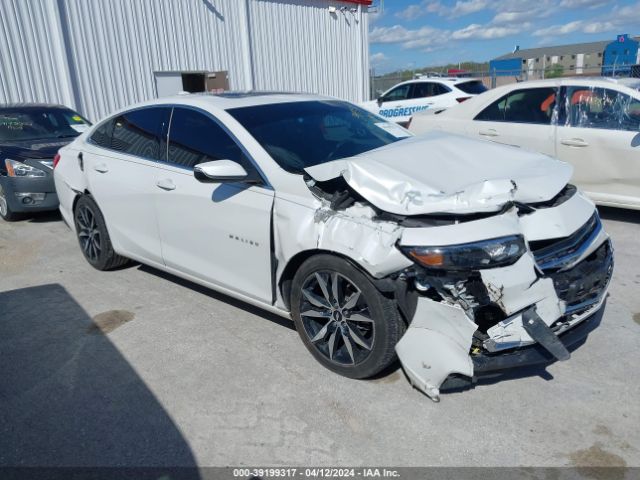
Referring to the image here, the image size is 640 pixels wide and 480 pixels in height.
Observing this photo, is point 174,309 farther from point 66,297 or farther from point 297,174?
point 297,174

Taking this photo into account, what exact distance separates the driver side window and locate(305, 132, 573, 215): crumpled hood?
36.8ft

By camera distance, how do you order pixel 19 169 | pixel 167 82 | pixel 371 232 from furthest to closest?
pixel 167 82 < pixel 19 169 < pixel 371 232

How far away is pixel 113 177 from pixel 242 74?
35.3ft

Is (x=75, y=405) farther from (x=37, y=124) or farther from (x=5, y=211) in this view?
(x=37, y=124)

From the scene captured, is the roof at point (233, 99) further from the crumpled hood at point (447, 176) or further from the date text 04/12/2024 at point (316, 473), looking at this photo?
the date text 04/12/2024 at point (316, 473)

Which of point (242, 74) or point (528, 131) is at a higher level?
point (242, 74)

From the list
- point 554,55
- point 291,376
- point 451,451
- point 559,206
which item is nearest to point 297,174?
point 291,376

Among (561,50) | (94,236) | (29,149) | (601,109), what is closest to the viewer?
(94,236)

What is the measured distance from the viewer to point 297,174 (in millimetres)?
3217

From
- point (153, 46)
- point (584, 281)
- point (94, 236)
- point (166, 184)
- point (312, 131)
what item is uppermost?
point (153, 46)

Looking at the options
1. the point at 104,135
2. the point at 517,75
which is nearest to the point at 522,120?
the point at 104,135

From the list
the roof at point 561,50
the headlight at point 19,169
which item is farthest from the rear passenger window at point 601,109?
the roof at point 561,50

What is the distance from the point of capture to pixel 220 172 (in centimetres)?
320

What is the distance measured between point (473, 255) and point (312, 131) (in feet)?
5.58
